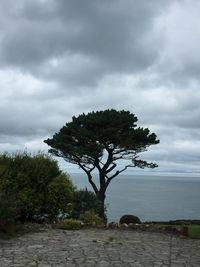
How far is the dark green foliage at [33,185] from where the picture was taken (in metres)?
14.9

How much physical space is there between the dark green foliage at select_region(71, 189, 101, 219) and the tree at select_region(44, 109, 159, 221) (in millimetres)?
11123

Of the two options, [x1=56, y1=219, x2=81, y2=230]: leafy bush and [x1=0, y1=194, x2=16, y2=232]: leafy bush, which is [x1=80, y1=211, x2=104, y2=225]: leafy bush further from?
[x1=0, y1=194, x2=16, y2=232]: leafy bush

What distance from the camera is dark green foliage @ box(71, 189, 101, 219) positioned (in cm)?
1654

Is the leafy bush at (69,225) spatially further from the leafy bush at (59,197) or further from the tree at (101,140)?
the tree at (101,140)

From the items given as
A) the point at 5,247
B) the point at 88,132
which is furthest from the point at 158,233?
the point at 88,132

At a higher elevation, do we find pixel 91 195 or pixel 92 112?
pixel 92 112

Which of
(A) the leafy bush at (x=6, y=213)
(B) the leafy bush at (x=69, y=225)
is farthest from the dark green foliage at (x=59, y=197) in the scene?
(A) the leafy bush at (x=6, y=213)

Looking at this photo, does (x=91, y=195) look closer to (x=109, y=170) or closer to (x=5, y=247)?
(x=5, y=247)

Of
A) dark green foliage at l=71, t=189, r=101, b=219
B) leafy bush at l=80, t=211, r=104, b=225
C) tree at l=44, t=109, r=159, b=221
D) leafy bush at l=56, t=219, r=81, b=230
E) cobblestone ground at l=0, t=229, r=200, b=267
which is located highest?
tree at l=44, t=109, r=159, b=221

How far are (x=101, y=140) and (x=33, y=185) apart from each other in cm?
1399

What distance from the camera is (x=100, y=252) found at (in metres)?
9.70

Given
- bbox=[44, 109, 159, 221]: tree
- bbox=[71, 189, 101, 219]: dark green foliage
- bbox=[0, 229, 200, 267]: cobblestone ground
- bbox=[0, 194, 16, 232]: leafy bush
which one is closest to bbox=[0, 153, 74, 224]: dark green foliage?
bbox=[71, 189, 101, 219]: dark green foliage

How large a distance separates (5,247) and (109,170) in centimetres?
2000

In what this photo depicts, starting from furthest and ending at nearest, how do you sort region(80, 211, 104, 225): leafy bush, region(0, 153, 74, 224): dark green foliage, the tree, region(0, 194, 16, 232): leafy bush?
the tree
region(0, 153, 74, 224): dark green foliage
region(80, 211, 104, 225): leafy bush
region(0, 194, 16, 232): leafy bush
